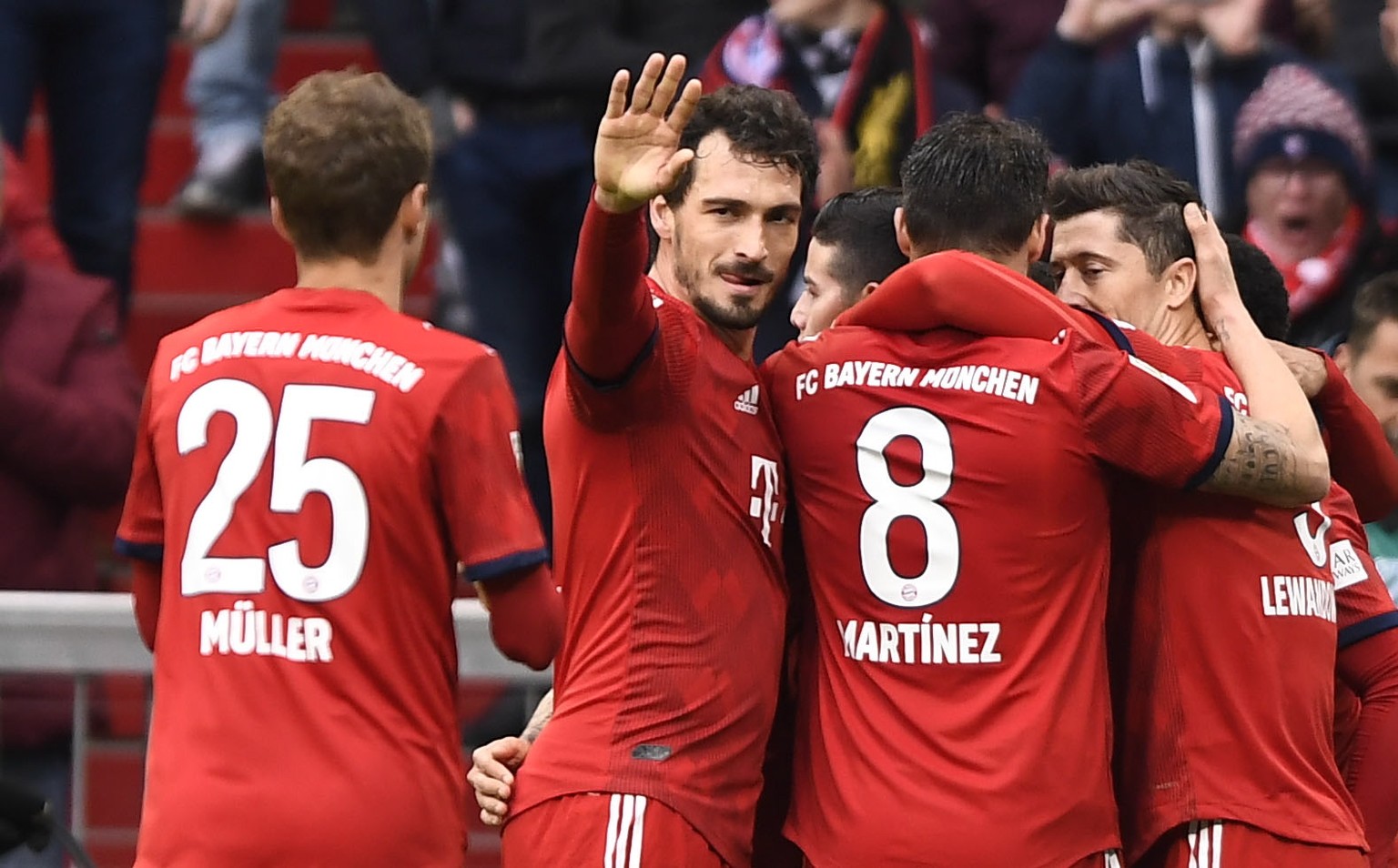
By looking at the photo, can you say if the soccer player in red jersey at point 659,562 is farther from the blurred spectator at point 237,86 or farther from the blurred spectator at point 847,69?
the blurred spectator at point 237,86

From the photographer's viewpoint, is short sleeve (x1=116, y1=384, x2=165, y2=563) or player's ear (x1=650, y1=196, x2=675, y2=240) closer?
short sleeve (x1=116, y1=384, x2=165, y2=563)

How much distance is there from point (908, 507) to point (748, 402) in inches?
13.2

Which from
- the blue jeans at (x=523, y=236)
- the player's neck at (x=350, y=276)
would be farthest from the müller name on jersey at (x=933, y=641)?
the blue jeans at (x=523, y=236)

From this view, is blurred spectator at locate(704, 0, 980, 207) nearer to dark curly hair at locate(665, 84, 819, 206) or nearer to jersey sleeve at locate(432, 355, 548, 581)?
dark curly hair at locate(665, 84, 819, 206)

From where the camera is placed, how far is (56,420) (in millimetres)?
5430

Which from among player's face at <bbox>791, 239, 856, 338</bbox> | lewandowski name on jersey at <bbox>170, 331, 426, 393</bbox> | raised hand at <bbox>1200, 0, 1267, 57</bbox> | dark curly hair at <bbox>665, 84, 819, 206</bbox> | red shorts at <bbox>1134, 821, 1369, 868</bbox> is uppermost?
raised hand at <bbox>1200, 0, 1267, 57</bbox>

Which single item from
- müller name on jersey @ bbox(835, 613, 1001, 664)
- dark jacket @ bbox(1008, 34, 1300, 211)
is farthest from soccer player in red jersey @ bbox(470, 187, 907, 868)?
dark jacket @ bbox(1008, 34, 1300, 211)

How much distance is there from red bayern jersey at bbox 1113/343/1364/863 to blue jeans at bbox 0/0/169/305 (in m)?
3.87

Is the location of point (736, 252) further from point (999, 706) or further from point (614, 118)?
point (999, 706)

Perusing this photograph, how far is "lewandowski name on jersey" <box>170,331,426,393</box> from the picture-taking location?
3385mm

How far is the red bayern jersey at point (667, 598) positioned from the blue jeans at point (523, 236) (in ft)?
9.14

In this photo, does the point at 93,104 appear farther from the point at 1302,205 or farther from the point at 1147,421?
the point at 1147,421

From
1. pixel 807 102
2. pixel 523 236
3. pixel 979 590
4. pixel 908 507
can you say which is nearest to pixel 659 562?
pixel 908 507

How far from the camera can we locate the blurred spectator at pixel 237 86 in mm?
7297
